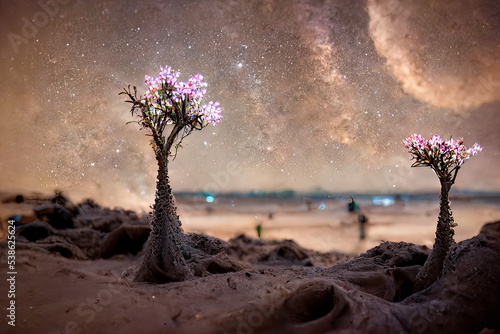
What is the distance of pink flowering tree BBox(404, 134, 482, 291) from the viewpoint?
698 centimetres

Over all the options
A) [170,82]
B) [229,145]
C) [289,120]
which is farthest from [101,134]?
[289,120]

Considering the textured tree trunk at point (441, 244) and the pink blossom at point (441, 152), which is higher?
the pink blossom at point (441, 152)

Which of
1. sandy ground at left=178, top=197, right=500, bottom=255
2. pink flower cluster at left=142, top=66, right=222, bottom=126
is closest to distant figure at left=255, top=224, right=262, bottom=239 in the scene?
sandy ground at left=178, top=197, right=500, bottom=255

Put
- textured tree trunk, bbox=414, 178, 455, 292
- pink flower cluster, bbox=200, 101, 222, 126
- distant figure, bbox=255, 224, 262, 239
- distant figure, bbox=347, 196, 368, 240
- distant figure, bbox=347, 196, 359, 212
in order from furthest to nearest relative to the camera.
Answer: distant figure, bbox=255, 224, 262, 239 → distant figure, bbox=347, 196, 368, 240 → distant figure, bbox=347, 196, 359, 212 → pink flower cluster, bbox=200, 101, 222, 126 → textured tree trunk, bbox=414, 178, 455, 292

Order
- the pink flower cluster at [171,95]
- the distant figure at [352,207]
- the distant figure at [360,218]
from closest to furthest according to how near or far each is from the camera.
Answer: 1. the pink flower cluster at [171,95]
2. the distant figure at [352,207]
3. the distant figure at [360,218]

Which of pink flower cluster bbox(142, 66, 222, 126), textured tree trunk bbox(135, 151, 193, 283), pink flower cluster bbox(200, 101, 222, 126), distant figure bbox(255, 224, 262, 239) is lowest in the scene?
distant figure bbox(255, 224, 262, 239)

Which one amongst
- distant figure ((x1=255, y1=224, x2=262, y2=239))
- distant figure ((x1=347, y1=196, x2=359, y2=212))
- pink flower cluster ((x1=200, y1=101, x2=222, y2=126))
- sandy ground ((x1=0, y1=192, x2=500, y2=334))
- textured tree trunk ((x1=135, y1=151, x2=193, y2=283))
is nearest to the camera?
sandy ground ((x1=0, y1=192, x2=500, y2=334))

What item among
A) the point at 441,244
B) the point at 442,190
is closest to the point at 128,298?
the point at 441,244

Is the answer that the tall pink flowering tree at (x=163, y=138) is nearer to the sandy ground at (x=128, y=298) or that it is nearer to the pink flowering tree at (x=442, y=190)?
the sandy ground at (x=128, y=298)

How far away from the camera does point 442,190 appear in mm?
7141

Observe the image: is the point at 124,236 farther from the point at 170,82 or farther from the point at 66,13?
the point at 66,13

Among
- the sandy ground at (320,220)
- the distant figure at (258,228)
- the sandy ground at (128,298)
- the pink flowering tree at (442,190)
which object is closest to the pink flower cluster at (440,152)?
the pink flowering tree at (442,190)

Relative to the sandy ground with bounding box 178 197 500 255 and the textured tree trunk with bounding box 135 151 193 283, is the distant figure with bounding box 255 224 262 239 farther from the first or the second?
the textured tree trunk with bounding box 135 151 193 283

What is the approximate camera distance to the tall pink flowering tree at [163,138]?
25.5ft
